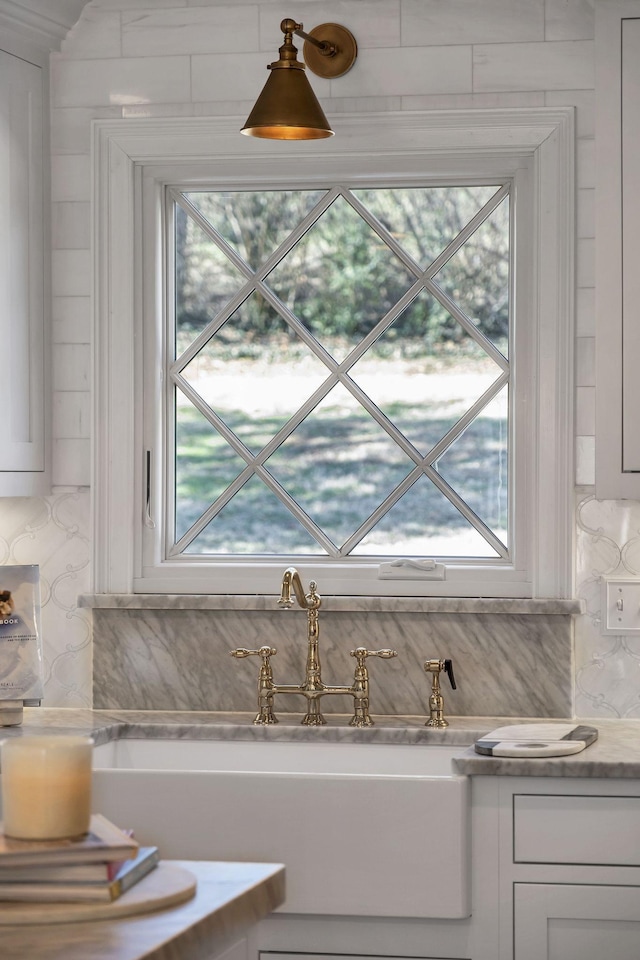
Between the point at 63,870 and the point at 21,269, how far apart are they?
1.89 meters

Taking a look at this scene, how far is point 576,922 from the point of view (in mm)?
2209

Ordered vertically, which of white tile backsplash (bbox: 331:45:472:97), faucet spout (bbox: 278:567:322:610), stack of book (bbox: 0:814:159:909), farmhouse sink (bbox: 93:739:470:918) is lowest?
farmhouse sink (bbox: 93:739:470:918)

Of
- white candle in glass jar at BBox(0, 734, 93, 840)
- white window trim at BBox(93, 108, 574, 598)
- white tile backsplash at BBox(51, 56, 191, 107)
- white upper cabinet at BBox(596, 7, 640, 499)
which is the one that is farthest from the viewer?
white tile backsplash at BBox(51, 56, 191, 107)

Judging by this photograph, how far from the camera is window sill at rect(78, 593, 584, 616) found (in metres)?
2.70

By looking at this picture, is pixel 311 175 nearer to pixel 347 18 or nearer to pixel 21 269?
pixel 347 18

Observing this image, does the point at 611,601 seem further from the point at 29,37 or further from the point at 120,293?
the point at 29,37

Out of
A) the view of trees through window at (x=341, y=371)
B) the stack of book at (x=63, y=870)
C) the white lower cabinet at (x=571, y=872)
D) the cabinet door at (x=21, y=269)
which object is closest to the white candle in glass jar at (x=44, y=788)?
the stack of book at (x=63, y=870)

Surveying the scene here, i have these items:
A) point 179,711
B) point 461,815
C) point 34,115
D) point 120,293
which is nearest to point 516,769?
point 461,815

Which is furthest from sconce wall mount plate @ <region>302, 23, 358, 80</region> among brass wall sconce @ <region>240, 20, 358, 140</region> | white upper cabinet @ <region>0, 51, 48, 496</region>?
white upper cabinet @ <region>0, 51, 48, 496</region>

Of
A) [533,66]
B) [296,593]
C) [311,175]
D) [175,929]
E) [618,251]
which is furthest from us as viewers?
[311,175]

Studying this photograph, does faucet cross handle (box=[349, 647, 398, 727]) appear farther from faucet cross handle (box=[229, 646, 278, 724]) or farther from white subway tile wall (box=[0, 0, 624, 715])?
white subway tile wall (box=[0, 0, 624, 715])

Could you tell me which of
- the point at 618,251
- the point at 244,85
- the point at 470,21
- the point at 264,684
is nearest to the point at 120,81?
the point at 244,85

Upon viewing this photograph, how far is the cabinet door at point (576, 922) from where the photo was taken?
86.3 inches

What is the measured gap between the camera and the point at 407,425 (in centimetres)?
289
